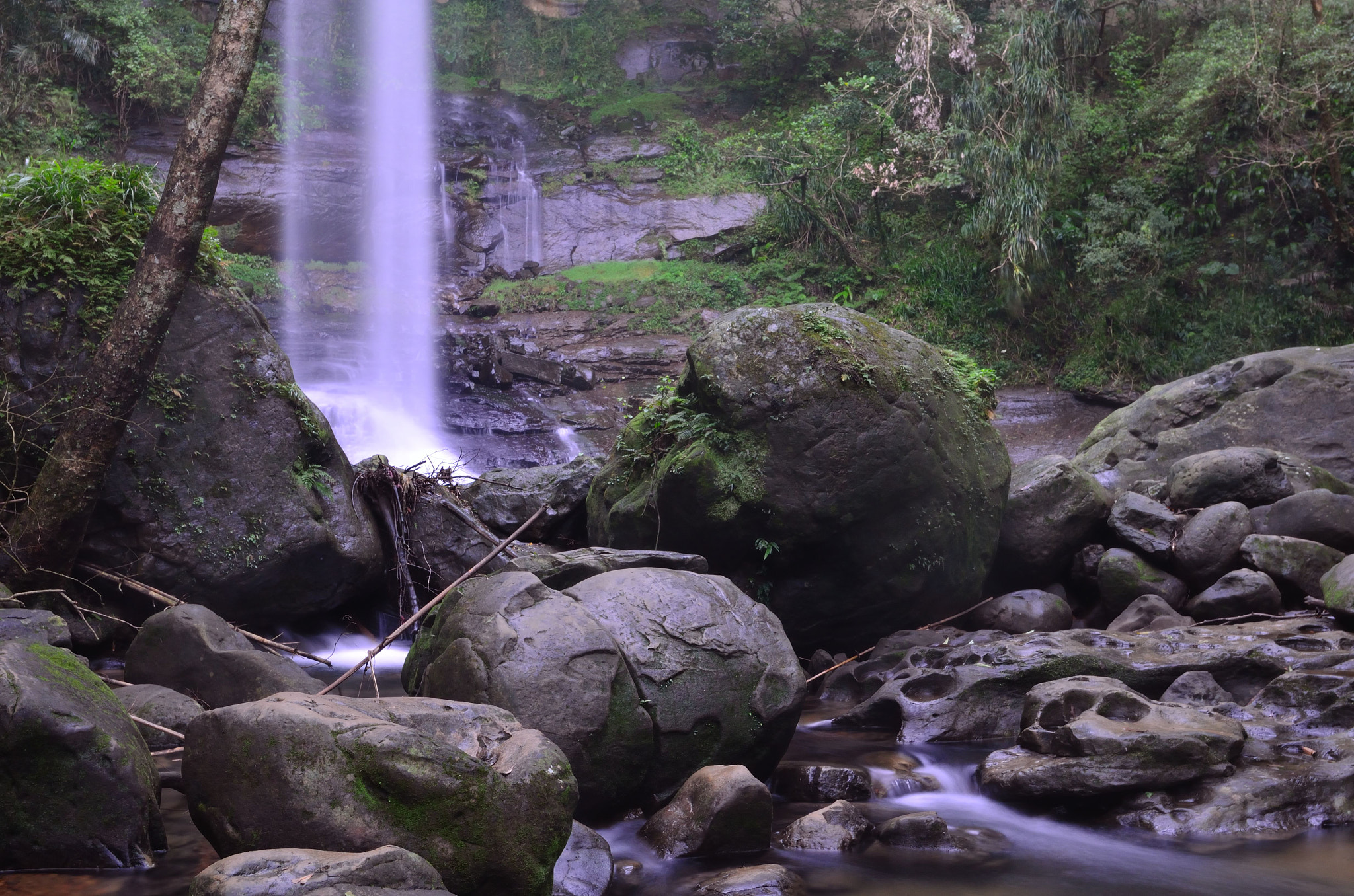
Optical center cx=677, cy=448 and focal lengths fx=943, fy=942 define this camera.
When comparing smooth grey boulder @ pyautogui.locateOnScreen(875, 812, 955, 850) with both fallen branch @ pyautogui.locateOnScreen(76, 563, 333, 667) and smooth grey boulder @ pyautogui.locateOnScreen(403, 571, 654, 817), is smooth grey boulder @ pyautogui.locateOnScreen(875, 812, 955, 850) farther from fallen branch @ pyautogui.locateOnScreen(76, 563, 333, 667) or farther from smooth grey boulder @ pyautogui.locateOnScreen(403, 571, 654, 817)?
fallen branch @ pyautogui.locateOnScreen(76, 563, 333, 667)

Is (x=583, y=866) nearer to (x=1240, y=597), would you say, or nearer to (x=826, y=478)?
(x=826, y=478)

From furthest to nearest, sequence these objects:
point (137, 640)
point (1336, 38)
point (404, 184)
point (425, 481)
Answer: point (404, 184)
point (1336, 38)
point (425, 481)
point (137, 640)

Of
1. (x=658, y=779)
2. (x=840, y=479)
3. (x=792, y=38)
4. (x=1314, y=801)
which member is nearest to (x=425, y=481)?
(x=840, y=479)

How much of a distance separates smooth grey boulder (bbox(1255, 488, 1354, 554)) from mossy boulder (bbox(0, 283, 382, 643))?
746cm

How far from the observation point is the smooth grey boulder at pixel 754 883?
3.78 m

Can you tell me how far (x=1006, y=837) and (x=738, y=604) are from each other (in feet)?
5.72

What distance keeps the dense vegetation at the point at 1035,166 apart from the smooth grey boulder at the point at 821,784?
1342 centimetres

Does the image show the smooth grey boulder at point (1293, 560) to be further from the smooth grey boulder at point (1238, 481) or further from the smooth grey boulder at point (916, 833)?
the smooth grey boulder at point (916, 833)

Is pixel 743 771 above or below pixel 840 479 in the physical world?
below

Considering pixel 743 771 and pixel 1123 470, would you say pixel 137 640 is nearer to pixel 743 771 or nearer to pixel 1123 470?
pixel 743 771

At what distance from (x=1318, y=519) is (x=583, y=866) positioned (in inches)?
265

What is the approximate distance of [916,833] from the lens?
4.38m

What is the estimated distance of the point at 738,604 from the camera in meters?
5.19

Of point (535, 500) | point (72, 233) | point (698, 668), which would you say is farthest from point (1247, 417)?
point (72, 233)
